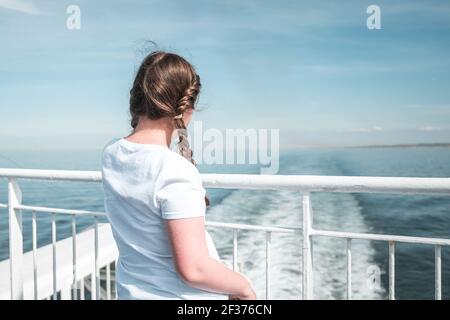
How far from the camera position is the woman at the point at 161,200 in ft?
2.87

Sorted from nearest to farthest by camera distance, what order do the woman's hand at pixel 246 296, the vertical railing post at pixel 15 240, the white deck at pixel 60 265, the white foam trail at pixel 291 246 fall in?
the woman's hand at pixel 246 296 < the vertical railing post at pixel 15 240 < the white deck at pixel 60 265 < the white foam trail at pixel 291 246

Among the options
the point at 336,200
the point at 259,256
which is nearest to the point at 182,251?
the point at 259,256

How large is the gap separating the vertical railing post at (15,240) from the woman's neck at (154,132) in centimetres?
156

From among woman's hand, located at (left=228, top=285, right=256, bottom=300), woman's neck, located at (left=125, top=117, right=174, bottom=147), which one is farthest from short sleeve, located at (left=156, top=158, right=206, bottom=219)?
woman's hand, located at (left=228, top=285, right=256, bottom=300)

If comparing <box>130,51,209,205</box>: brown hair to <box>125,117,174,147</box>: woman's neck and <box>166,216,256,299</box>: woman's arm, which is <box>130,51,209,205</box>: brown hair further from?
<box>166,216,256,299</box>: woman's arm

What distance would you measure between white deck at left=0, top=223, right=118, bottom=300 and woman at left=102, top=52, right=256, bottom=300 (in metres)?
3.61

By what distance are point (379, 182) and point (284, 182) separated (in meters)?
0.33

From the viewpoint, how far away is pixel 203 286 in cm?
94

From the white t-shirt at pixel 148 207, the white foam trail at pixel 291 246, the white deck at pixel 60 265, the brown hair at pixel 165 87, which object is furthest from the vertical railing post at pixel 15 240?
the white foam trail at pixel 291 246

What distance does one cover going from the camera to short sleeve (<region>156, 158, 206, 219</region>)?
2.83 feet

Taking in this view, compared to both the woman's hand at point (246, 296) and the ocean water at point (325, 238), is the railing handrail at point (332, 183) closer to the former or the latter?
the woman's hand at point (246, 296)

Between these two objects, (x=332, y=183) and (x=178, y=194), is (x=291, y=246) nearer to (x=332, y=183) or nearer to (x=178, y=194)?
(x=332, y=183)

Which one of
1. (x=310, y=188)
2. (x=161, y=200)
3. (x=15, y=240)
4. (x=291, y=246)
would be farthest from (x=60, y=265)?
(x=161, y=200)
